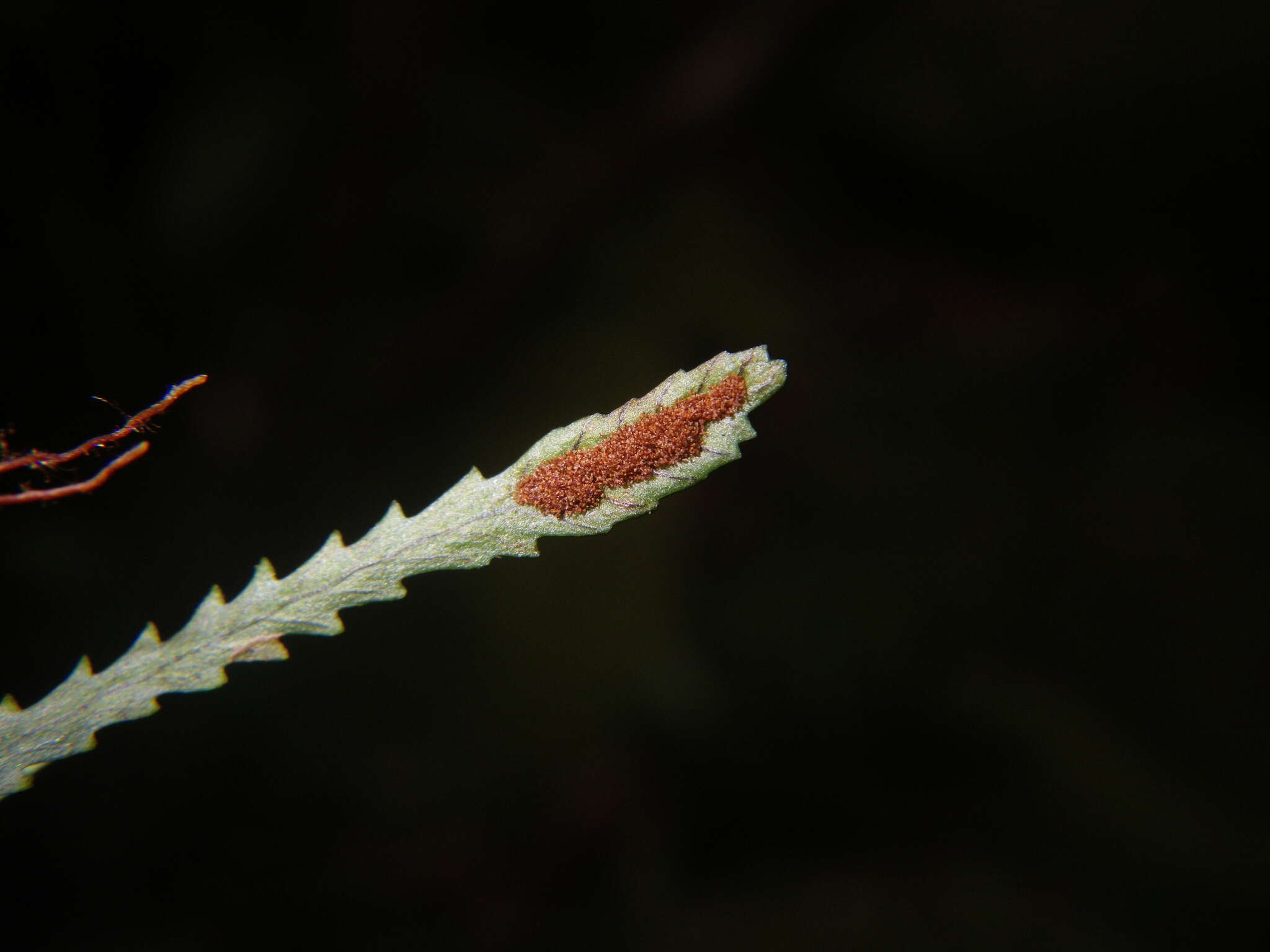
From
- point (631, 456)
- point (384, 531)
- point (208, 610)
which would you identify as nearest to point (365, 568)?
point (384, 531)

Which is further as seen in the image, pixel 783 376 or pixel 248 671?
pixel 248 671

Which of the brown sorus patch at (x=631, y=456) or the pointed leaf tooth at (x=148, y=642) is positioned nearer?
the brown sorus patch at (x=631, y=456)

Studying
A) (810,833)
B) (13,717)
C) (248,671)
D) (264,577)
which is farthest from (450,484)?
(810,833)

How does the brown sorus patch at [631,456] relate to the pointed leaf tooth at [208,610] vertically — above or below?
below

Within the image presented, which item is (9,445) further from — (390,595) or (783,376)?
(783,376)

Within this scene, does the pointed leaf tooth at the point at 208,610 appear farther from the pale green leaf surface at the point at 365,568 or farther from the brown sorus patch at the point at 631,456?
the brown sorus patch at the point at 631,456

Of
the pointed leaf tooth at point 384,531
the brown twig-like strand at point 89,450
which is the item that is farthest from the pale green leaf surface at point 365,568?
the brown twig-like strand at point 89,450

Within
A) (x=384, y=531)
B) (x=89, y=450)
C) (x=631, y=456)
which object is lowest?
(x=631, y=456)

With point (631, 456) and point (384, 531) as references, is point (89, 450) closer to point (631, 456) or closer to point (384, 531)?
point (384, 531)
